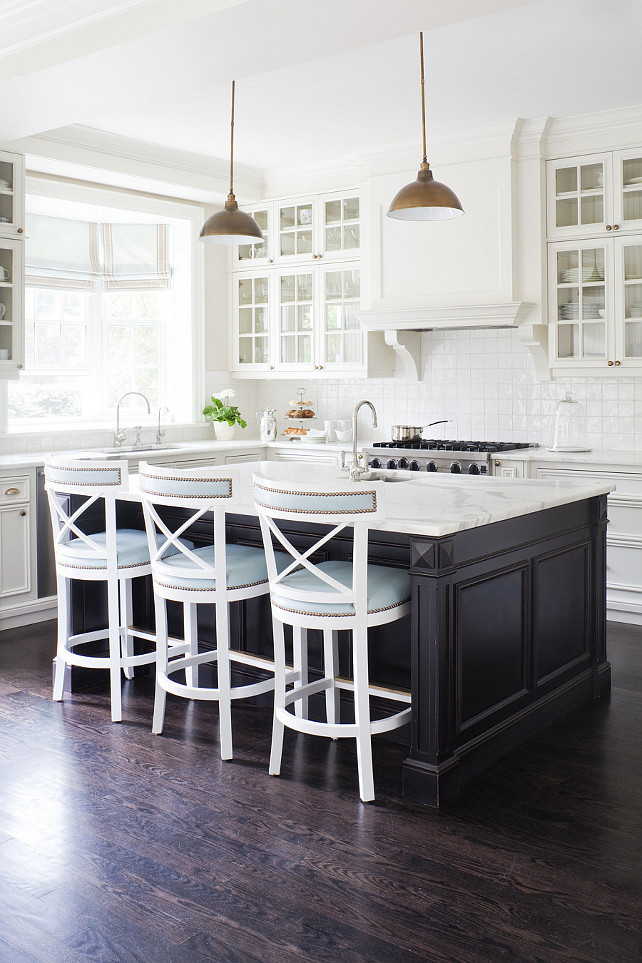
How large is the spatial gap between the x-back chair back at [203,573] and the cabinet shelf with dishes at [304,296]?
303 centimetres

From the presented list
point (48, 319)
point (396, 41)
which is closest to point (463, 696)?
point (396, 41)

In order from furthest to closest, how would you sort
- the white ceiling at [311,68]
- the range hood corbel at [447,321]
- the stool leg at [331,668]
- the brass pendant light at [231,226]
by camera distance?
the range hood corbel at [447,321]
the brass pendant light at [231,226]
the stool leg at [331,668]
the white ceiling at [311,68]

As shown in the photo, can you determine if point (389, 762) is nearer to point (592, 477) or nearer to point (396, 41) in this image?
point (592, 477)

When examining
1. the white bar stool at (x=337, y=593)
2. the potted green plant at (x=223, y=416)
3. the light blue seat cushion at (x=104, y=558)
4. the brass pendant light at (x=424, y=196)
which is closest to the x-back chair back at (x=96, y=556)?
the light blue seat cushion at (x=104, y=558)

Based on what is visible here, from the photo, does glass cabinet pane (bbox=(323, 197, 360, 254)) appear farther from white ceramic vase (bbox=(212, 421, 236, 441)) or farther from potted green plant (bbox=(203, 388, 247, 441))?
white ceramic vase (bbox=(212, 421, 236, 441))

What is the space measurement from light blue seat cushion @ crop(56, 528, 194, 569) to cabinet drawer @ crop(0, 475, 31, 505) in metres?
1.24

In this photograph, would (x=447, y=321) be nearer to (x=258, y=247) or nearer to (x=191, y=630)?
(x=258, y=247)

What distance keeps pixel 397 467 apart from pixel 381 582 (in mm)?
2636

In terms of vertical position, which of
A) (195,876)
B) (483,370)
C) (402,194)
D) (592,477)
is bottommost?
(195,876)

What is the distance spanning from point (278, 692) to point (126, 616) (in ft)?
4.17

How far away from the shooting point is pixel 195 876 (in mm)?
2449

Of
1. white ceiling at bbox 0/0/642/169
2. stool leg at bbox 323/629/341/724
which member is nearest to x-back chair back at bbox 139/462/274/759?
stool leg at bbox 323/629/341/724

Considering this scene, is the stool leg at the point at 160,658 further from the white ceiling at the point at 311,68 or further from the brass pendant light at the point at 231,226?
the white ceiling at the point at 311,68

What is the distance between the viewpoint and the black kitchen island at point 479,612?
9.54ft
